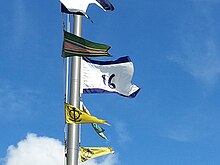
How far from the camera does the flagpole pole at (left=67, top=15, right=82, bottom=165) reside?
2061cm

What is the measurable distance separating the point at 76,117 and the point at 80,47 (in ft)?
9.76

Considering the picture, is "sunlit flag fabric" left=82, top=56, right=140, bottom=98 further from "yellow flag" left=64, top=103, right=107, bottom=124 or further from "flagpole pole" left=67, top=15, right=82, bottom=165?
"yellow flag" left=64, top=103, right=107, bottom=124

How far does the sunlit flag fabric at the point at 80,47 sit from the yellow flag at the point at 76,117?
7.42 ft

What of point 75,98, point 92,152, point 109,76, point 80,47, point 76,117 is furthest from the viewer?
point 109,76

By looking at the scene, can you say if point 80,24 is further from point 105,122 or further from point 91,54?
point 105,122

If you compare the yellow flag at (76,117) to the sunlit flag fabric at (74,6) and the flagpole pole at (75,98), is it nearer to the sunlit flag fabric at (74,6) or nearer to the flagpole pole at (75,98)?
the flagpole pole at (75,98)

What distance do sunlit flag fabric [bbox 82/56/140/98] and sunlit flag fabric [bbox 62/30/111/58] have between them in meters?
1.50

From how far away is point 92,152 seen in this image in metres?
24.7

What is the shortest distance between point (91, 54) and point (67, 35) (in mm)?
1263

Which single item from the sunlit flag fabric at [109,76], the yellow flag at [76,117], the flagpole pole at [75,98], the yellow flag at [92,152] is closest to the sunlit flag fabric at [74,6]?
the flagpole pole at [75,98]

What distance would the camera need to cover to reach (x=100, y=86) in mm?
24016

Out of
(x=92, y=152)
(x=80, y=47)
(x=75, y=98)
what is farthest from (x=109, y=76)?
(x=75, y=98)

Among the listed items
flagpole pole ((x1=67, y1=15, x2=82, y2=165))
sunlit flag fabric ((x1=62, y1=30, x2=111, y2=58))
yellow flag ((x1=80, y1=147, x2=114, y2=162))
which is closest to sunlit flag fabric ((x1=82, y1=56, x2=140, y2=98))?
flagpole pole ((x1=67, y1=15, x2=82, y2=165))

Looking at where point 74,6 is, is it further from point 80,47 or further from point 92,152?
point 92,152
